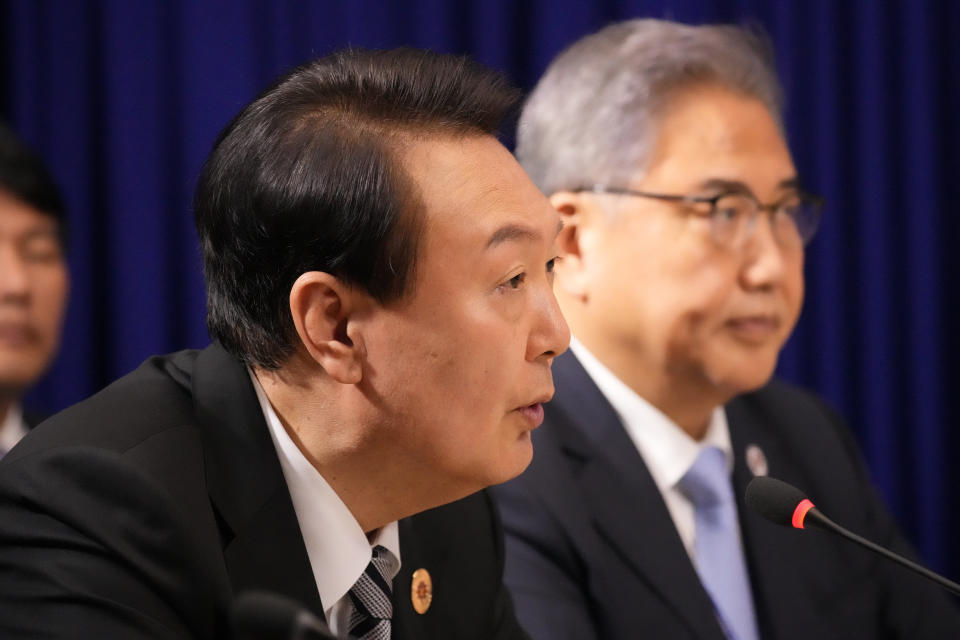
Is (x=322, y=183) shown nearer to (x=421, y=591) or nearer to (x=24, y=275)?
(x=421, y=591)

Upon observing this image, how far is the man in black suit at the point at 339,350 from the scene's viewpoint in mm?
1053

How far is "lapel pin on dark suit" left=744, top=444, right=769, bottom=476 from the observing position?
5.90ft

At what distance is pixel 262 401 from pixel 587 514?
601 mm

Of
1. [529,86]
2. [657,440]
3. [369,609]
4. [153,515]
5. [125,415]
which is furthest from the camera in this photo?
[529,86]

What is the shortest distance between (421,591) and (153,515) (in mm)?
392

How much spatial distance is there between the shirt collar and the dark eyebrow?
0.66 m

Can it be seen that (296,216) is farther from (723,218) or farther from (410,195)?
(723,218)

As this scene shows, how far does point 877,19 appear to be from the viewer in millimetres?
2787

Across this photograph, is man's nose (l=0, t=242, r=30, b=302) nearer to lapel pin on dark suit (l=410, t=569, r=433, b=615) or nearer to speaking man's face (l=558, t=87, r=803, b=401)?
speaking man's face (l=558, t=87, r=803, b=401)

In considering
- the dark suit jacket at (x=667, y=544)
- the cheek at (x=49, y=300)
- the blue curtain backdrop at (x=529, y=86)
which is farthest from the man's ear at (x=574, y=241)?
the cheek at (x=49, y=300)

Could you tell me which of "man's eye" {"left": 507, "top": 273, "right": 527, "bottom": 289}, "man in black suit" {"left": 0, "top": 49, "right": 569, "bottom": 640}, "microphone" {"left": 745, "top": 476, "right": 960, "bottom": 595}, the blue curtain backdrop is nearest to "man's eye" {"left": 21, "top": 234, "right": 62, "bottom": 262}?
the blue curtain backdrop

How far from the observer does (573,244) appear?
180cm

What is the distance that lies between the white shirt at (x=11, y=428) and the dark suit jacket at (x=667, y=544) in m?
1.13

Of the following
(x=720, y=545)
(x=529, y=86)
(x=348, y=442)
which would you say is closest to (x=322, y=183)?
(x=348, y=442)
